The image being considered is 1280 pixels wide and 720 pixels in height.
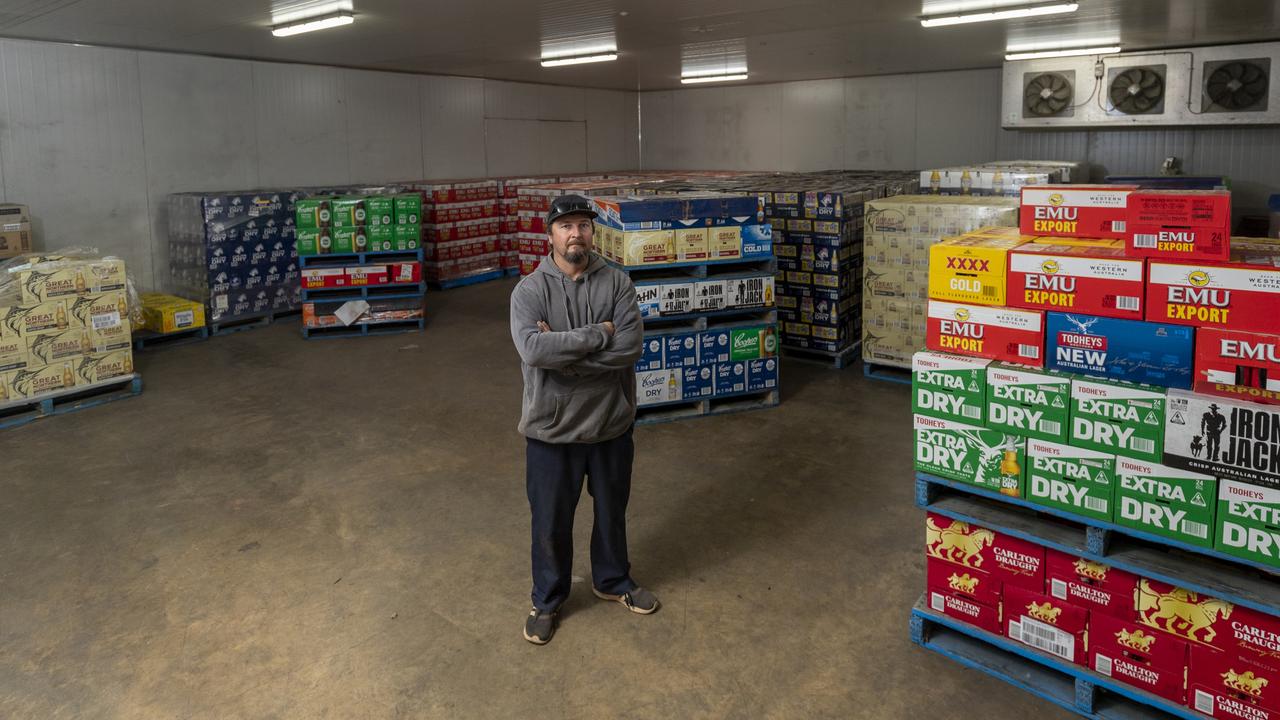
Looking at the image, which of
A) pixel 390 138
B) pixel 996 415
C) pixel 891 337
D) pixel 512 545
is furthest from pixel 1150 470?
pixel 390 138

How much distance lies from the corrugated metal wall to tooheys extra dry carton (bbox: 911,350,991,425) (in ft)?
39.6

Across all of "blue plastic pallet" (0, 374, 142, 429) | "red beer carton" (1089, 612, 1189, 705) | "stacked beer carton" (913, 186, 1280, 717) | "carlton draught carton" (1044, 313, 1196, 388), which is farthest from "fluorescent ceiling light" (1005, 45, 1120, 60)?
"blue plastic pallet" (0, 374, 142, 429)

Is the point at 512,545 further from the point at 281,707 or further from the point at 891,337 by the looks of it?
the point at 891,337

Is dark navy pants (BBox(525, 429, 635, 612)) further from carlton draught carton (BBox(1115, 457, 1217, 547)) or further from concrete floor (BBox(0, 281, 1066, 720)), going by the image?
carlton draught carton (BBox(1115, 457, 1217, 547))

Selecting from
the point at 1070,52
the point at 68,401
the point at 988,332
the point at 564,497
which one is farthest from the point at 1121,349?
the point at 1070,52

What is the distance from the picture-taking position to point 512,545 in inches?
212

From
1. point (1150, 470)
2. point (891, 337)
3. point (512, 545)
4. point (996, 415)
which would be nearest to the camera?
point (1150, 470)

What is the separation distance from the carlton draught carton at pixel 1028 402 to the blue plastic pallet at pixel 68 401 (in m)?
8.48

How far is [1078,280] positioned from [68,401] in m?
9.20

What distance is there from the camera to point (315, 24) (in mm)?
9984

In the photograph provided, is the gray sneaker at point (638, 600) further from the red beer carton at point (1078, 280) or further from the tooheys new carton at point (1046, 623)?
the red beer carton at point (1078, 280)

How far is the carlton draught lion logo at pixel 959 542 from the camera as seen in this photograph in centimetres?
390

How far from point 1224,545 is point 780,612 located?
209 cm

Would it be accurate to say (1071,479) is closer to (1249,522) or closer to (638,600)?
(1249,522)
